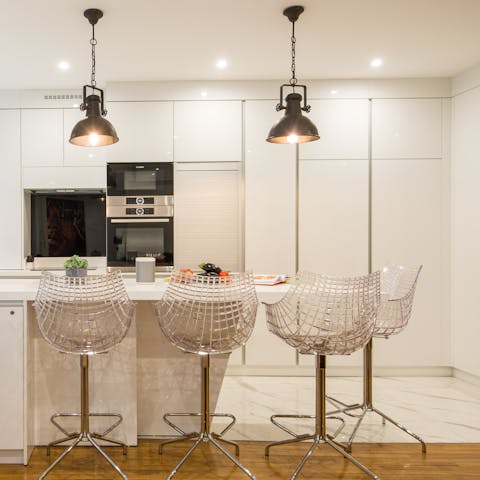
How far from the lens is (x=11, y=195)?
161 inches

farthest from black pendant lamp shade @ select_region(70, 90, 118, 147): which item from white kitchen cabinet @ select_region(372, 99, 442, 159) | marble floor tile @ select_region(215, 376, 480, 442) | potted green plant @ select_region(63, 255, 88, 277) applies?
white kitchen cabinet @ select_region(372, 99, 442, 159)

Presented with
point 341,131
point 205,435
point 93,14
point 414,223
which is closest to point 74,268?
point 205,435

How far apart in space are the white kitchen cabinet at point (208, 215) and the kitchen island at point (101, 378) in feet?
4.12

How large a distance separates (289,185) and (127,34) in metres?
1.73

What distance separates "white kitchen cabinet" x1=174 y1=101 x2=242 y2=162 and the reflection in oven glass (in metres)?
0.70

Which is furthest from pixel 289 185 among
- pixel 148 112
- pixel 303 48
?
pixel 148 112

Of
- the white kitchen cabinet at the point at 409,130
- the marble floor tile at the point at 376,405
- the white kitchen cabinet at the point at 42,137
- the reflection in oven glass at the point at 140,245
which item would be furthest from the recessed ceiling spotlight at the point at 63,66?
the marble floor tile at the point at 376,405

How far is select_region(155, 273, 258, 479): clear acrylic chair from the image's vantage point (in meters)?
1.97

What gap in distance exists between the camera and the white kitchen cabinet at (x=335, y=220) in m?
3.82

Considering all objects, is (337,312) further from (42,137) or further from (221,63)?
(42,137)

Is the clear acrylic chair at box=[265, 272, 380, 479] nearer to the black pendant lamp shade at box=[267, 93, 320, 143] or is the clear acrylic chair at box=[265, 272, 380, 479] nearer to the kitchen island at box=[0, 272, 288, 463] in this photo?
the kitchen island at box=[0, 272, 288, 463]

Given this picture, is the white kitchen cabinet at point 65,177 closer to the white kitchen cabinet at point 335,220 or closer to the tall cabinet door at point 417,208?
the white kitchen cabinet at point 335,220

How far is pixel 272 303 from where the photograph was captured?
Result: 86.7 inches

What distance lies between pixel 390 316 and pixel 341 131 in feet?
6.00
